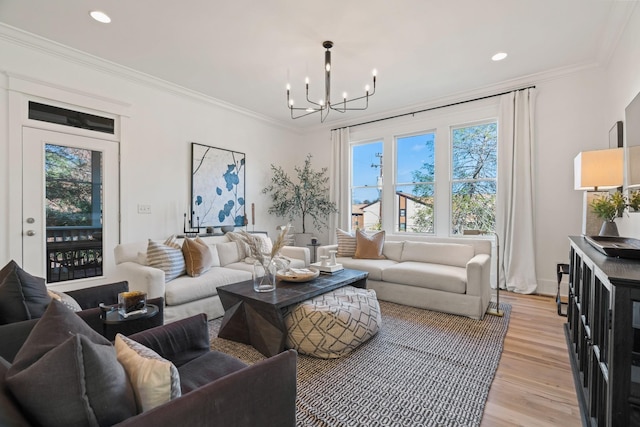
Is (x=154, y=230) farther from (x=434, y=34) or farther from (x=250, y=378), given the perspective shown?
(x=434, y=34)

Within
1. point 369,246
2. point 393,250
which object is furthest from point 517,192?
point 369,246

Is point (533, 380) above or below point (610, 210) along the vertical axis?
below

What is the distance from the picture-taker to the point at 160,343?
1378mm

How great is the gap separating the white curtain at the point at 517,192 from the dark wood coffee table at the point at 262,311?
2.71 m

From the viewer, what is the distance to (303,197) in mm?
5754

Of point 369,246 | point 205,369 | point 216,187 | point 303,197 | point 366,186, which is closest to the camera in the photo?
point 205,369

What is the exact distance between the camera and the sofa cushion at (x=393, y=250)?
4.14 metres

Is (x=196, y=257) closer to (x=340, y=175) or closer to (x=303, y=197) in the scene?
(x=303, y=197)

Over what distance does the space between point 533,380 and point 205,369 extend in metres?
2.05

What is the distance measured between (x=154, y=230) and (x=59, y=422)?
3.69 meters

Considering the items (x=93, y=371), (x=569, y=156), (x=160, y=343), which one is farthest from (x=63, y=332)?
(x=569, y=156)

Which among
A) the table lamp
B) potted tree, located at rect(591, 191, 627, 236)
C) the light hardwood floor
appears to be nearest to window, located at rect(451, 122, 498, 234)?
the light hardwood floor

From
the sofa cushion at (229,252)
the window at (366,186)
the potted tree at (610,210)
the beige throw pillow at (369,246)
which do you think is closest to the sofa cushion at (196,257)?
the sofa cushion at (229,252)

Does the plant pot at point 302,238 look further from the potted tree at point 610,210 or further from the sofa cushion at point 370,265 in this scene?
the potted tree at point 610,210
